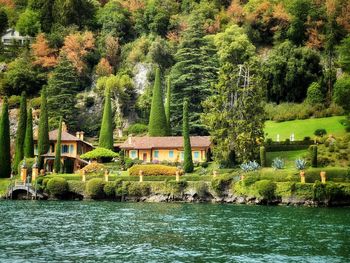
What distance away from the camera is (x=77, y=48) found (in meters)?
94.2

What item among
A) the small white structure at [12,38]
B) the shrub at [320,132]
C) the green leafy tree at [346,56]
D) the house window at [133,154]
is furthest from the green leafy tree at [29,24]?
the green leafy tree at [346,56]

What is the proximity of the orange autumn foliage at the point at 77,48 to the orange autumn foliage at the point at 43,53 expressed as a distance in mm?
2987

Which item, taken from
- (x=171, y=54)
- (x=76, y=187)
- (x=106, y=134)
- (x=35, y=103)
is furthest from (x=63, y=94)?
(x=76, y=187)

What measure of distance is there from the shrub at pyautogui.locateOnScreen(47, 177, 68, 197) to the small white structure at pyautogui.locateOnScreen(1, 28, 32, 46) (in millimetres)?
51882

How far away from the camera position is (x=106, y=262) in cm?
2148

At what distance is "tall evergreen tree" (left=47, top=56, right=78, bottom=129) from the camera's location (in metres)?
84.7

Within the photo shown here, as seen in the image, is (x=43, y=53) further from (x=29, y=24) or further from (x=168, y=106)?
(x=168, y=106)

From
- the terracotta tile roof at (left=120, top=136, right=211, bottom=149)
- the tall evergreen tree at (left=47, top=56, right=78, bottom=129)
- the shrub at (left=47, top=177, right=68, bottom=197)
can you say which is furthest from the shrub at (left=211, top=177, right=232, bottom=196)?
the tall evergreen tree at (left=47, top=56, right=78, bottom=129)

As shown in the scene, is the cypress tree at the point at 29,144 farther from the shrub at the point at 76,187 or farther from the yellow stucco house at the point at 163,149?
the shrub at the point at 76,187

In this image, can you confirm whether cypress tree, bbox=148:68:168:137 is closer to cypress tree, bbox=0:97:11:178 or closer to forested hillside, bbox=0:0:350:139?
forested hillside, bbox=0:0:350:139

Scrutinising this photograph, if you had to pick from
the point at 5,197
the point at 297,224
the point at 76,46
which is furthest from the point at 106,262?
the point at 76,46

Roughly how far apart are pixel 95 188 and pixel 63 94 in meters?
31.7

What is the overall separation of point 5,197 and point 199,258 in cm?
4255

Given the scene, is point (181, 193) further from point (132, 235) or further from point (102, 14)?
point (102, 14)
